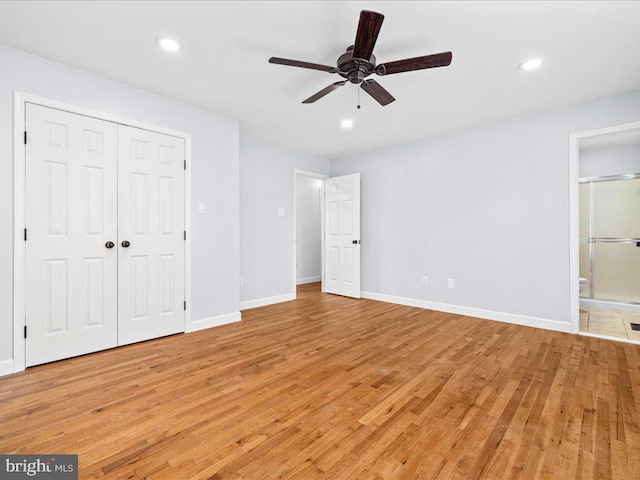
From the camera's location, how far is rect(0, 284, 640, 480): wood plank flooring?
1489 mm

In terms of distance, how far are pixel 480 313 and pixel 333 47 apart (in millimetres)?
3734

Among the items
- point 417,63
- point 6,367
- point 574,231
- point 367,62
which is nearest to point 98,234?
point 6,367

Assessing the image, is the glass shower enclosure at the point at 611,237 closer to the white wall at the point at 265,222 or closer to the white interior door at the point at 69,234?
the white wall at the point at 265,222

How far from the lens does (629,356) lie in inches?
110

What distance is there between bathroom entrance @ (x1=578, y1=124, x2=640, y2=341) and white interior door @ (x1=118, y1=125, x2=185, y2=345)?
555 centimetres

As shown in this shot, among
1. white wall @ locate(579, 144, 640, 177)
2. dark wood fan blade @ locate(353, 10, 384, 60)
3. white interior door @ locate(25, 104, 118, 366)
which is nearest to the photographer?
dark wood fan blade @ locate(353, 10, 384, 60)

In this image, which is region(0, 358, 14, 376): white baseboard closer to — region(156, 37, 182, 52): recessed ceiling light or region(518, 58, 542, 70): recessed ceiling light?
region(156, 37, 182, 52): recessed ceiling light

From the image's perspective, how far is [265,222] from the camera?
4.91m

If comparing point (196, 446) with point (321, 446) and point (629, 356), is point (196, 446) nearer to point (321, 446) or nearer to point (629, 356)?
point (321, 446)

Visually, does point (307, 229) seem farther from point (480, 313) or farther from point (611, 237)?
point (611, 237)

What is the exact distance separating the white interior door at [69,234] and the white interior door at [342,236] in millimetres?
3608

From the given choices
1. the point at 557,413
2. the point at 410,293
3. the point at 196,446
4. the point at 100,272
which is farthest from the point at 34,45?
the point at 410,293

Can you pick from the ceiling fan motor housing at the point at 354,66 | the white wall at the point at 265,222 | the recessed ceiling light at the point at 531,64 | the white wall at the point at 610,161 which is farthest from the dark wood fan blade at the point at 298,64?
the white wall at the point at 610,161

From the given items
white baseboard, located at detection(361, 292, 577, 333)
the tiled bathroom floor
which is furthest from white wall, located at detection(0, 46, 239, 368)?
the tiled bathroom floor
